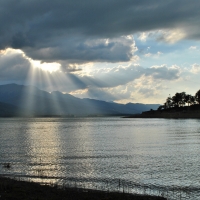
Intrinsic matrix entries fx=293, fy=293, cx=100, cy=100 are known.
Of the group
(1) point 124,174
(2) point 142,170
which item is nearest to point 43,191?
(1) point 124,174

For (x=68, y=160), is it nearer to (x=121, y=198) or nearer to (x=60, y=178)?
(x=60, y=178)

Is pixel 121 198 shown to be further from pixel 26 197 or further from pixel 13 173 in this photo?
pixel 13 173

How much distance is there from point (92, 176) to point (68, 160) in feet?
49.3

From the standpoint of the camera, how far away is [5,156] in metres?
59.1

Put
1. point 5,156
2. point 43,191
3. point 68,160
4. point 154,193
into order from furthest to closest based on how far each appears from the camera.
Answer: point 5,156 < point 68,160 < point 154,193 < point 43,191

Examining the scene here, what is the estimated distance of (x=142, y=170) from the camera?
140ft

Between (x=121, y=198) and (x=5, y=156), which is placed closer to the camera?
(x=121, y=198)

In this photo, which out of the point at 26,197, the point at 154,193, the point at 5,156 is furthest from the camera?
the point at 5,156

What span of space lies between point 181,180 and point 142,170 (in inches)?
296

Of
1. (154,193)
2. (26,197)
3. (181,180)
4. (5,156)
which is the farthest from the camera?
(5,156)

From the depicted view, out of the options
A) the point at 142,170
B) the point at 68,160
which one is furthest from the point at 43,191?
the point at 68,160

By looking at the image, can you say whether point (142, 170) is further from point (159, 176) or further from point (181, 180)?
point (181, 180)

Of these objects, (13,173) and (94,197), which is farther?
(13,173)

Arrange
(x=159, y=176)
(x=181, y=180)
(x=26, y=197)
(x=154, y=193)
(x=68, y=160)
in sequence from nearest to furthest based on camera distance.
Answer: (x=26, y=197) → (x=154, y=193) → (x=181, y=180) → (x=159, y=176) → (x=68, y=160)
